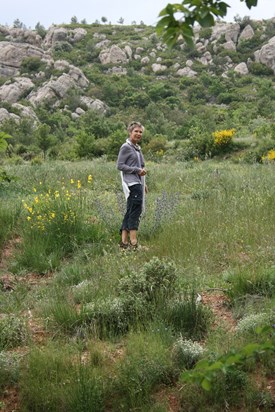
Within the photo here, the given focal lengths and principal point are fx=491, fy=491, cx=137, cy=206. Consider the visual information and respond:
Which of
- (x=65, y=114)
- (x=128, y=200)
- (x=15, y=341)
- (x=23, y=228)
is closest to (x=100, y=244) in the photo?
(x=128, y=200)

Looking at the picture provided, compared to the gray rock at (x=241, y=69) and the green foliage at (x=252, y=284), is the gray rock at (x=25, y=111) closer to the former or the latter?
the gray rock at (x=241, y=69)

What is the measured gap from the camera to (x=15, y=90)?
259 feet

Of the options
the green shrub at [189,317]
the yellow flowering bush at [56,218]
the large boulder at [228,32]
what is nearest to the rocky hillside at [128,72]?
the large boulder at [228,32]

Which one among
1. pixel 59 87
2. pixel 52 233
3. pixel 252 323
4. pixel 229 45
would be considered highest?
pixel 229 45

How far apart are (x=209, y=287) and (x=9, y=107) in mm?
68572

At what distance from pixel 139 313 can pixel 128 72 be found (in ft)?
286

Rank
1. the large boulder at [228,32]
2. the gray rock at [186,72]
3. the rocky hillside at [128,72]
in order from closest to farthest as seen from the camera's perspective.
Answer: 1. the rocky hillside at [128,72]
2. the gray rock at [186,72]
3. the large boulder at [228,32]

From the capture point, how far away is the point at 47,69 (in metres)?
85.9

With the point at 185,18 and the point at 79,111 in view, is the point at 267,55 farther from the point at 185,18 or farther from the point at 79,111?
the point at 185,18

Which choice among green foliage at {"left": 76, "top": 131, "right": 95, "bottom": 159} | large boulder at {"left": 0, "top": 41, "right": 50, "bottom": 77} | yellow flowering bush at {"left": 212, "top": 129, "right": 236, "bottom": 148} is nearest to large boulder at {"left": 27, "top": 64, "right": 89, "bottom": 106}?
large boulder at {"left": 0, "top": 41, "right": 50, "bottom": 77}

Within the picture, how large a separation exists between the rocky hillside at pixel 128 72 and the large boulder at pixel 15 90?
159 mm

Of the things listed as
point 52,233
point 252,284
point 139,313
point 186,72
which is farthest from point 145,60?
point 139,313

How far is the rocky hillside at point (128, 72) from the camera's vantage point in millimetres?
66500

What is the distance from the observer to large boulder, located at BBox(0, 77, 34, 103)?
77.9 metres
